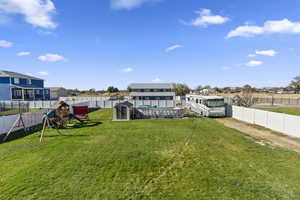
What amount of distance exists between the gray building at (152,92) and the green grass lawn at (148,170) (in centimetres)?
3231

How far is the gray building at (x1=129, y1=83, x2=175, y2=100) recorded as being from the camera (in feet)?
136

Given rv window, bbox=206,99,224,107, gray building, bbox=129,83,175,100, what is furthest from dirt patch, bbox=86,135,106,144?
gray building, bbox=129,83,175,100

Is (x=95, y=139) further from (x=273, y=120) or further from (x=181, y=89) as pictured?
(x=181, y=89)

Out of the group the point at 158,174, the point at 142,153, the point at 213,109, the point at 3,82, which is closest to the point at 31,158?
the point at 142,153

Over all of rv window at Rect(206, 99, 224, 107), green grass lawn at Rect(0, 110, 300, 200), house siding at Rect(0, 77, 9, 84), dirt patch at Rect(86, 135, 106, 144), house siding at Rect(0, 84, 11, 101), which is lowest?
green grass lawn at Rect(0, 110, 300, 200)

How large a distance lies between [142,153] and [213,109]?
1336cm

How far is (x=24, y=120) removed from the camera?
13117 millimetres

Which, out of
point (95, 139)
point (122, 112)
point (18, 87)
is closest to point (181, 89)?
point (122, 112)

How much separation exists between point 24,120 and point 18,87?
84.1 feet

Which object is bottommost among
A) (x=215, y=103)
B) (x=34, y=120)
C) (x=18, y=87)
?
(x=34, y=120)

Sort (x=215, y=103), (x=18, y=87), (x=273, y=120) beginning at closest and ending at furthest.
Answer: (x=273, y=120)
(x=215, y=103)
(x=18, y=87)

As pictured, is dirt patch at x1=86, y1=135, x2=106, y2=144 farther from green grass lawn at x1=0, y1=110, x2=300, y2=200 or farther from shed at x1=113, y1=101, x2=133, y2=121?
shed at x1=113, y1=101, x2=133, y2=121

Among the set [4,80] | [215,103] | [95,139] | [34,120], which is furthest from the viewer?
[4,80]

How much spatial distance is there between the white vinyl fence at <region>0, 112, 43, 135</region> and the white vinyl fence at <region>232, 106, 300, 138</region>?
1931 cm
